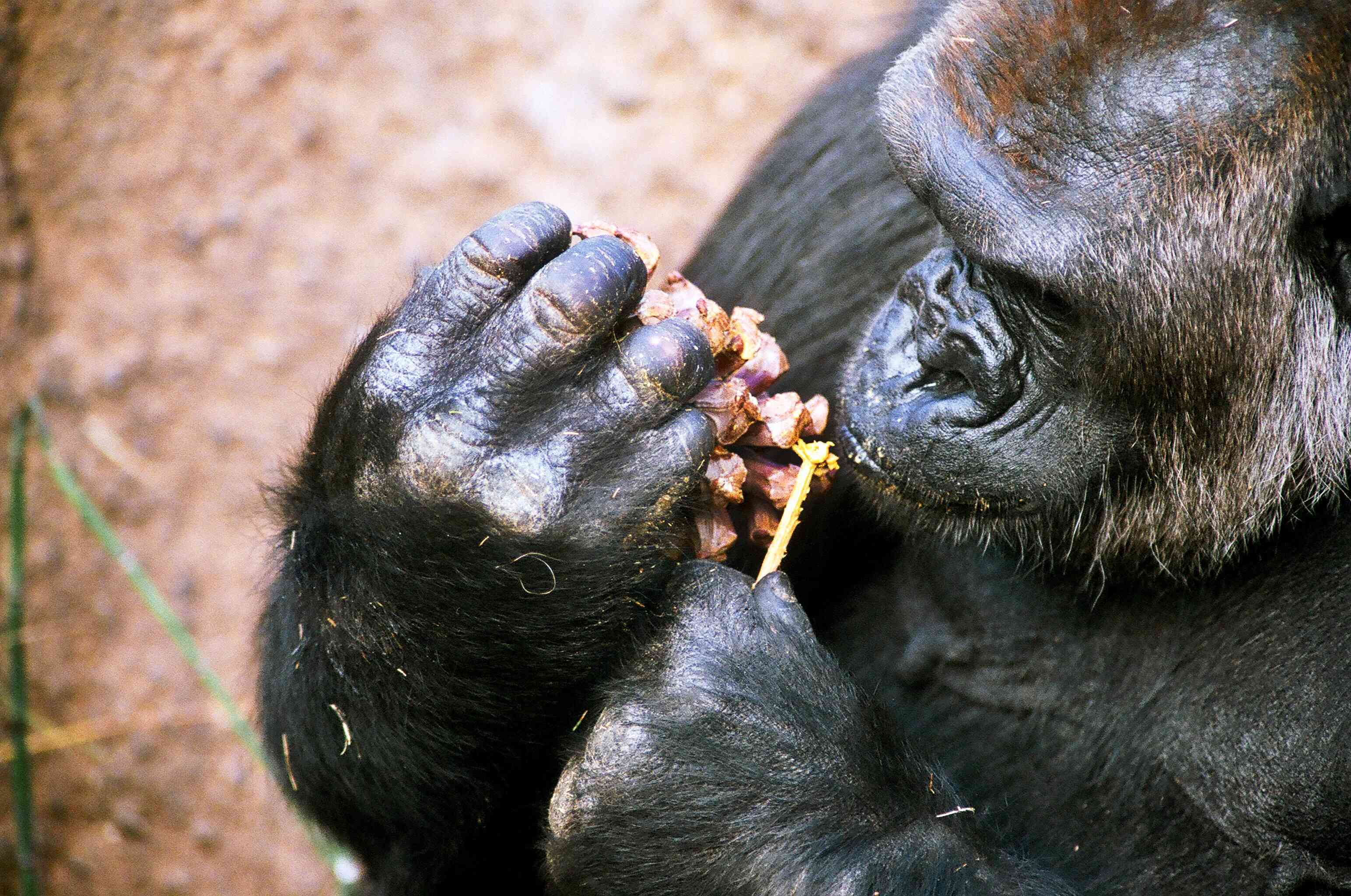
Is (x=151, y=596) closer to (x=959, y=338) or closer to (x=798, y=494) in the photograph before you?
(x=798, y=494)

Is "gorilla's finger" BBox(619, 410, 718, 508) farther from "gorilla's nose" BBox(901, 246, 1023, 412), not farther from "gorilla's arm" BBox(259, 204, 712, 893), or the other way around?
"gorilla's nose" BBox(901, 246, 1023, 412)

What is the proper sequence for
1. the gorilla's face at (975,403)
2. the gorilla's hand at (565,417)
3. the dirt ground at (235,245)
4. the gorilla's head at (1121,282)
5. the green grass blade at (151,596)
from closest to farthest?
1. the gorilla's head at (1121,282)
2. the gorilla's hand at (565,417)
3. the gorilla's face at (975,403)
4. the green grass blade at (151,596)
5. the dirt ground at (235,245)

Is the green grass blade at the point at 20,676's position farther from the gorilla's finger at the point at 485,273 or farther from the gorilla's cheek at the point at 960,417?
the gorilla's cheek at the point at 960,417

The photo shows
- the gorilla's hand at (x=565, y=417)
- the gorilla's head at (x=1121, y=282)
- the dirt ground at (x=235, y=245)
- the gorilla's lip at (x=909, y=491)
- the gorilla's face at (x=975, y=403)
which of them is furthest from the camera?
the dirt ground at (x=235, y=245)

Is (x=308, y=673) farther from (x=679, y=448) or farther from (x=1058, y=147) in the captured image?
(x=1058, y=147)

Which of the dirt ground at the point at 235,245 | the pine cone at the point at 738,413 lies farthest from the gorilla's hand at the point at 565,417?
the dirt ground at the point at 235,245

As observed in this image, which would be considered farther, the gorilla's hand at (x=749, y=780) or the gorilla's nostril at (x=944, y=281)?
the gorilla's nostril at (x=944, y=281)

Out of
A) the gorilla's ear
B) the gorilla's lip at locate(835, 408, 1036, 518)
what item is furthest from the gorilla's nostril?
the gorilla's ear

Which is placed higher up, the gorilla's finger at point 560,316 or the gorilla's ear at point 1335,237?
the gorilla's ear at point 1335,237
